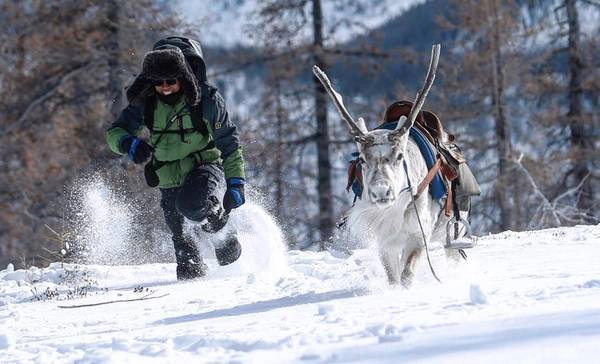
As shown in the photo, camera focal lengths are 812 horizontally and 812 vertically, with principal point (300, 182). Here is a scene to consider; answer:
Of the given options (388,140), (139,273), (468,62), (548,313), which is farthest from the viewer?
(468,62)

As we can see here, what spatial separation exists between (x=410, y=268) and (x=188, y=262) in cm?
245

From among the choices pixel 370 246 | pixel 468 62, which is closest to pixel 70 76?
pixel 468 62

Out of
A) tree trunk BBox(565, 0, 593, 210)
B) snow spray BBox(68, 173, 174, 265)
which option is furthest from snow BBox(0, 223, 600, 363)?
tree trunk BBox(565, 0, 593, 210)

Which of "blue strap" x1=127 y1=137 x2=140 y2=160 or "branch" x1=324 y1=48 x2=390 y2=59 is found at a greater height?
"branch" x1=324 y1=48 x2=390 y2=59

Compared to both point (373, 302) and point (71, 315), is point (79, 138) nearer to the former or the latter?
point (71, 315)

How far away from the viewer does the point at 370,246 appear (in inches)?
220

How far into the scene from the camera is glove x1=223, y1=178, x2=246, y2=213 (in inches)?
261

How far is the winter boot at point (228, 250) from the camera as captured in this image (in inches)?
276

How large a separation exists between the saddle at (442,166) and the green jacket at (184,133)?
136cm

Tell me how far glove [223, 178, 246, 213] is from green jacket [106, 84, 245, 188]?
5cm

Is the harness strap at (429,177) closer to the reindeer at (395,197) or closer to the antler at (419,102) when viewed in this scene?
the reindeer at (395,197)

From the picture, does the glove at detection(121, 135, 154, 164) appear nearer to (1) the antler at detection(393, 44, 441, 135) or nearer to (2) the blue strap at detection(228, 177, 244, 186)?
(2) the blue strap at detection(228, 177, 244, 186)

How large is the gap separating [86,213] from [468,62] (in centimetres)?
1466

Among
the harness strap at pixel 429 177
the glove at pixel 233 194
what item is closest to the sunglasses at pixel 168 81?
the glove at pixel 233 194
